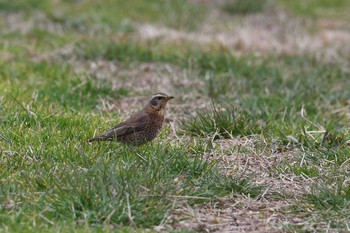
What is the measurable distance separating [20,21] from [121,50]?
2.58m

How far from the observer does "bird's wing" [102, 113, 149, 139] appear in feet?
23.1

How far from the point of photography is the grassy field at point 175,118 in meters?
5.78

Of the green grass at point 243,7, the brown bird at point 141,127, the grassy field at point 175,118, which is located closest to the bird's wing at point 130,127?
the brown bird at point 141,127

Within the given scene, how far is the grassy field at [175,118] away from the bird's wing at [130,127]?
0.38 feet

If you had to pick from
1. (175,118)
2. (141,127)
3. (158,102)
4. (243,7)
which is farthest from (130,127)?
(243,7)

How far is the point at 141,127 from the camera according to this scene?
7.15m

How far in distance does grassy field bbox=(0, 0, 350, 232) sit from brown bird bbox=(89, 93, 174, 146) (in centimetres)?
12

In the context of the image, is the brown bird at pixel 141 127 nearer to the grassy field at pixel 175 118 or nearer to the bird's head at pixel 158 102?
the bird's head at pixel 158 102

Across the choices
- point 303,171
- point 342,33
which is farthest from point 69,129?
point 342,33

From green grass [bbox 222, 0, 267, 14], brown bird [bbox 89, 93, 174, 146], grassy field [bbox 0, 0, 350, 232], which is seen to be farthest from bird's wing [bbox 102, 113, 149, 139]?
green grass [bbox 222, 0, 267, 14]

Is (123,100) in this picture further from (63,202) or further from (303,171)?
(63,202)

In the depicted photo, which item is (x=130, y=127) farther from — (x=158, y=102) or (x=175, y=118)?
(x=175, y=118)

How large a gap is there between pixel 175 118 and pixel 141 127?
1414 millimetres

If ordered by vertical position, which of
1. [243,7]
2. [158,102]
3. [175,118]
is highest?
[158,102]
